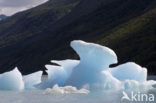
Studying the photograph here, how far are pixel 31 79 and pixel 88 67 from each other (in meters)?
10.7

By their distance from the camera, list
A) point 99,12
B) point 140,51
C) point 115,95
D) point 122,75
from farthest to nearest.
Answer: point 99,12, point 140,51, point 122,75, point 115,95

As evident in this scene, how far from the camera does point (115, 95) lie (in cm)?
3619

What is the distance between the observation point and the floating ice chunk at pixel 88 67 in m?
38.8

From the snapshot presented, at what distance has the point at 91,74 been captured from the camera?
39688 mm

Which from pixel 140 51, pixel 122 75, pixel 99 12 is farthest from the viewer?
pixel 99 12

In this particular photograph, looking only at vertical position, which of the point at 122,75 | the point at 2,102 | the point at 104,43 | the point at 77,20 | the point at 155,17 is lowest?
the point at 2,102

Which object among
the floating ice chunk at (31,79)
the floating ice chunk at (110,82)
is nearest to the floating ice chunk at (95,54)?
the floating ice chunk at (110,82)

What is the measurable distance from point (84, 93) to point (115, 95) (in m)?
3.52

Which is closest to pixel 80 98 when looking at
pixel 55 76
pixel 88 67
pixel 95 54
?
pixel 88 67

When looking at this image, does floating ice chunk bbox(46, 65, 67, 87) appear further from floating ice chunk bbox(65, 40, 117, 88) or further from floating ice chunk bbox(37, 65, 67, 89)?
floating ice chunk bbox(65, 40, 117, 88)

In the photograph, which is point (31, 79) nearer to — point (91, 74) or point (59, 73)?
point (59, 73)

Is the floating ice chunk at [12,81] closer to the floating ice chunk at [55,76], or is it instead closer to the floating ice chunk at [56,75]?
the floating ice chunk at [55,76]

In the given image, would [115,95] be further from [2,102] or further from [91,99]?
[2,102]

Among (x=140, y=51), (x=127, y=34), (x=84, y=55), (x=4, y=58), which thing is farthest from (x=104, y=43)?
(x=84, y=55)
